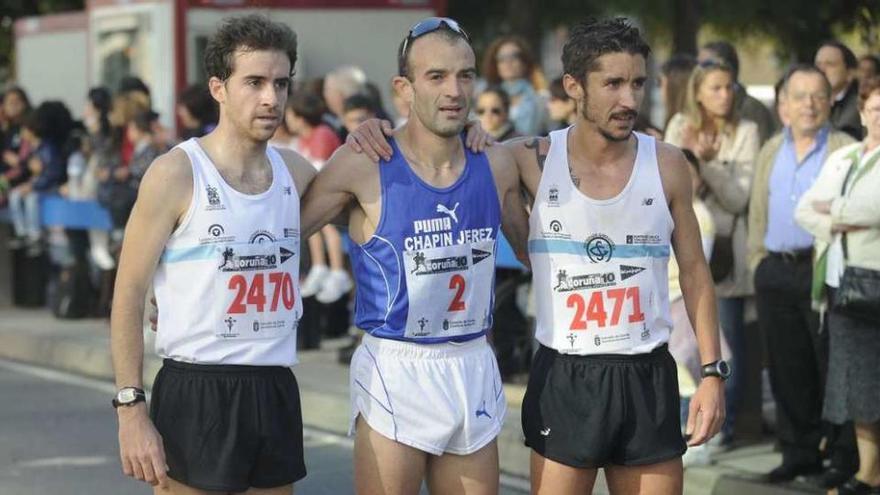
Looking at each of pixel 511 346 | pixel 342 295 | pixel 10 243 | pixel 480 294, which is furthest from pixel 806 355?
pixel 10 243

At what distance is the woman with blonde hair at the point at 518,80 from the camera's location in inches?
504

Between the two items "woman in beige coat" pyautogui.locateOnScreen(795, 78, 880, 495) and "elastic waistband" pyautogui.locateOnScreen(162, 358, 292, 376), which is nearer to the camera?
"elastic waistband" pyautogui.locateOnScreen(162, 358, 292, 376)

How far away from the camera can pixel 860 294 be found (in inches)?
308

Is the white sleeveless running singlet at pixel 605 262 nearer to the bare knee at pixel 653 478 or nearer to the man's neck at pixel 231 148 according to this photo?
the bare knee at pixel 653 478

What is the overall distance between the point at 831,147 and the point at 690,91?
1033 mm

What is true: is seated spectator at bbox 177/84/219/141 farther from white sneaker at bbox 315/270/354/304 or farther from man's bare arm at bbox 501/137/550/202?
man's bare arm at bbox 501/137/550/202

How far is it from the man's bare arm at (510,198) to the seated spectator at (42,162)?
1085cm

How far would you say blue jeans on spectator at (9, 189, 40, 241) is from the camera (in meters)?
16.0

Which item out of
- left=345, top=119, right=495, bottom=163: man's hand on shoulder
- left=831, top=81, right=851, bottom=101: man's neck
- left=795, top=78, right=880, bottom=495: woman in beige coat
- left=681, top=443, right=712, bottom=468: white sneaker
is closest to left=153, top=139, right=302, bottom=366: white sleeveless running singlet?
left=345, top=119, right=495, bottom=163: man's hand on shoulder

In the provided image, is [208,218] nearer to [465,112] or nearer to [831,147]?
[465,112]

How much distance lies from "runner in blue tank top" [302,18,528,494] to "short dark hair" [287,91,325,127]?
7.17 metres

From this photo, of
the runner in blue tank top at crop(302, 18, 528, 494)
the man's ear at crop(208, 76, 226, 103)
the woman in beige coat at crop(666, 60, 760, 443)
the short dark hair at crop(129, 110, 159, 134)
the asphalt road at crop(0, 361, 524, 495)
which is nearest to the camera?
the man's ear at crop(208, 76, 226, 103)

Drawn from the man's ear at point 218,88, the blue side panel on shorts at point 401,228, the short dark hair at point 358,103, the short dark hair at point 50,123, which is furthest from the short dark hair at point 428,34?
the short dark hair at point 50,123

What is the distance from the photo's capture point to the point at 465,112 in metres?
5.61
